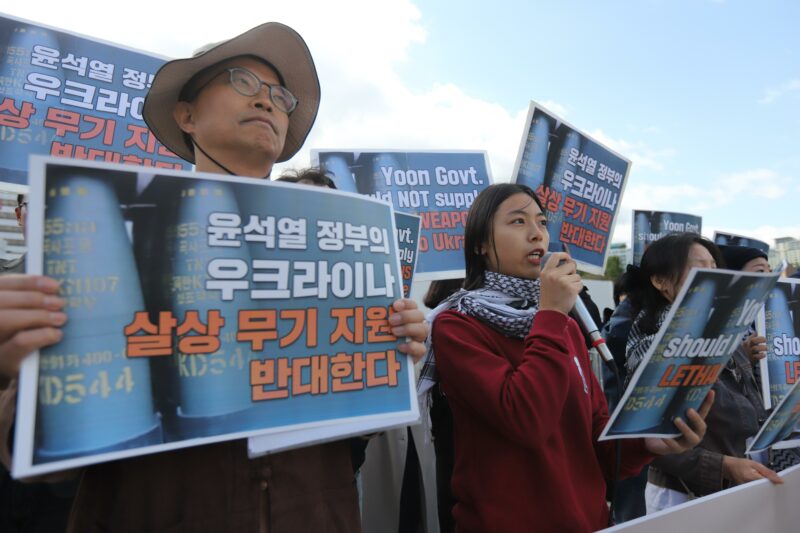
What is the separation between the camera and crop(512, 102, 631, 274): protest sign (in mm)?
3529

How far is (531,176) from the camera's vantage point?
11.5 ft

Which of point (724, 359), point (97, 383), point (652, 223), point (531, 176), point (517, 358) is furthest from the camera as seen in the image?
point (652, 223)

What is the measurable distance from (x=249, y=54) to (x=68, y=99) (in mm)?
1668

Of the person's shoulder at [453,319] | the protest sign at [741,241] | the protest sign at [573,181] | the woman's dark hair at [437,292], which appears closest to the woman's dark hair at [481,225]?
the person's shoulder at [453,319]

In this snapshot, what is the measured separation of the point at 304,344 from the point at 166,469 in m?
0.36

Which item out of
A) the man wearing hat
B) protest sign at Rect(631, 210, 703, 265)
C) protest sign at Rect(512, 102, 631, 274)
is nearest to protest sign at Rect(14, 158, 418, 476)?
the man wearing hat

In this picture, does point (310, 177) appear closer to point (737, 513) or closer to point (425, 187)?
point (425, 187)

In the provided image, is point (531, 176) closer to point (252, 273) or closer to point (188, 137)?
point (188, 137)

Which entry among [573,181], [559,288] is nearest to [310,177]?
[559,288]

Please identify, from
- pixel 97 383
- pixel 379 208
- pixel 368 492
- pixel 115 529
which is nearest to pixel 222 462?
pixel 115 529

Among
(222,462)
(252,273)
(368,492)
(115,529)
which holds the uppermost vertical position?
(252,273)

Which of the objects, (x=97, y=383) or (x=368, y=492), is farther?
(x=368, y=492)

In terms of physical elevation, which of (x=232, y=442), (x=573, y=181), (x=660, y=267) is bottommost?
(x=232, y=442)

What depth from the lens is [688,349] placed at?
126 cm
